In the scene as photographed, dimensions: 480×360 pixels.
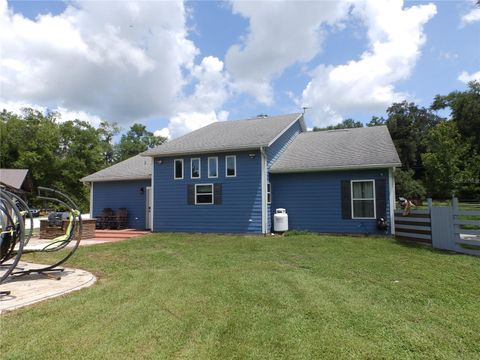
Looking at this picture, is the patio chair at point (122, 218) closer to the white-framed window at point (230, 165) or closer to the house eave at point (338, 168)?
the white-framed window at point (230, 165)

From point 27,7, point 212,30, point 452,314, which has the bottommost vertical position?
point 452,314

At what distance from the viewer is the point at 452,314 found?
4.08m

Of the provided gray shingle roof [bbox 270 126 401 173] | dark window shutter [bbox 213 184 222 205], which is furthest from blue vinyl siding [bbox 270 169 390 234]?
dark window shutter [bbox 213 184 222 205]

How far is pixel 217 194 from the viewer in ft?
43.5

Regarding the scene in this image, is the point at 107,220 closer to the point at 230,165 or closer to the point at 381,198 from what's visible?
the point at 230,165

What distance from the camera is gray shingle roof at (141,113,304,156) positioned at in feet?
42.5

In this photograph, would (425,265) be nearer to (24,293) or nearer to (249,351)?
(249,351)

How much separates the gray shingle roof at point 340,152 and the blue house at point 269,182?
4 centimetres

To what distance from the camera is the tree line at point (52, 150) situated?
116 ft

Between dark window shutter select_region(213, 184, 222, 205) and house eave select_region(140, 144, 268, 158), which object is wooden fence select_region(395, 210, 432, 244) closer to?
house eave select_region(140, 144, 268, 158)

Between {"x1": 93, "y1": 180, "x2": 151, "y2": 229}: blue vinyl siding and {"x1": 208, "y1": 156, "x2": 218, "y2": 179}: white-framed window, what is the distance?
3.77 m

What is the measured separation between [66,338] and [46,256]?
6.31 metres

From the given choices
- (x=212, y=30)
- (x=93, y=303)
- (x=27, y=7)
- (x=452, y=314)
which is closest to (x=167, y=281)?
(x=93, y=303)

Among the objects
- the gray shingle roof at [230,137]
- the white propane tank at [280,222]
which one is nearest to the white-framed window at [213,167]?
the gray shingle roof at [230,137]
